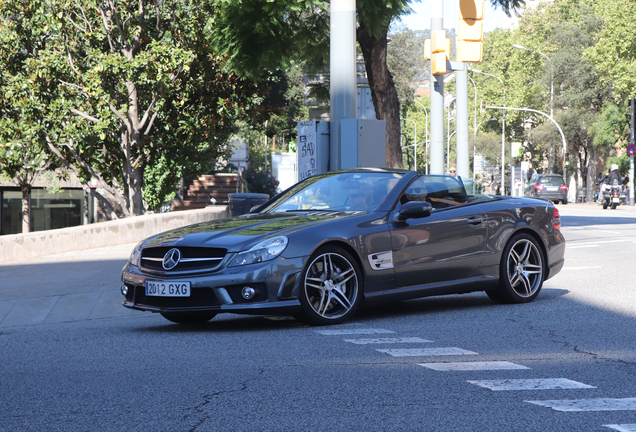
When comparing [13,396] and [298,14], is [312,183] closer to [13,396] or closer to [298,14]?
[13,396]

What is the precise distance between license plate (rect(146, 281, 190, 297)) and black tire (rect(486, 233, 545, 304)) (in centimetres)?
335

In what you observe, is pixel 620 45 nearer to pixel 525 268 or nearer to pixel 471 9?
pixel 471 9

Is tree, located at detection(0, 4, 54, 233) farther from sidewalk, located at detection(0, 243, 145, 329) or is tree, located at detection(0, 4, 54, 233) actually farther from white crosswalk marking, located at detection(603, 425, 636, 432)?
white crosswalk marking, located at detection(603, 425, 636, 432)

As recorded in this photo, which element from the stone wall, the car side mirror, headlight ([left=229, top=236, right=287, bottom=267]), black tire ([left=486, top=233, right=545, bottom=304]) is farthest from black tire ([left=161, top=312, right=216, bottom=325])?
the stone wall

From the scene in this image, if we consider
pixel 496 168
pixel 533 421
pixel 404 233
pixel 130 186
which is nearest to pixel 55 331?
pixel 404 233

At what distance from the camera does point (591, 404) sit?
4.61 m

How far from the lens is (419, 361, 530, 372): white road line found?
5.63m

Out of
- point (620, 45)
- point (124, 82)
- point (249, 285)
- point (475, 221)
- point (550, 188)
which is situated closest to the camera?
point (249, 285)

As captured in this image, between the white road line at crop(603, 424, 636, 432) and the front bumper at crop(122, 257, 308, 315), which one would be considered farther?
the front bumper at crop(122, 257, 308, 315)

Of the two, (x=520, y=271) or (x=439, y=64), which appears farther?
(x=439, y=64)

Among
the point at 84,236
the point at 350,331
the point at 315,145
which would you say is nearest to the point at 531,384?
the point at 350,331

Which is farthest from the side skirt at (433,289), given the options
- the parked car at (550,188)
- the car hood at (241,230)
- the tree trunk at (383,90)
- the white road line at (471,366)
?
the parked car at (550,188)

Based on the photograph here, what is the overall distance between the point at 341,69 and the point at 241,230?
4.83 m

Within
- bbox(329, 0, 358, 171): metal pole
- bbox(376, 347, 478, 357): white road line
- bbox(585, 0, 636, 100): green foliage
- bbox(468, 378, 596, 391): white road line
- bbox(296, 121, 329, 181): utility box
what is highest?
bbox(585, 0, 636, 100): green foliage
